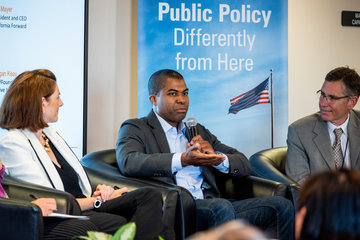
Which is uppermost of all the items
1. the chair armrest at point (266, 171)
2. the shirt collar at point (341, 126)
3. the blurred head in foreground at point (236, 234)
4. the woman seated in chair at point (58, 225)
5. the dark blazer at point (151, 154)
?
the shirt collar at point (341, 126)

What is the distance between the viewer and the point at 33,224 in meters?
2.44

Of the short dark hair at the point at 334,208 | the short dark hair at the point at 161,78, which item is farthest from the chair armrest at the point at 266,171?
the short dark hair at the point at 334,208

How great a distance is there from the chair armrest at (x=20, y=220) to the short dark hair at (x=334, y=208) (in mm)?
1774

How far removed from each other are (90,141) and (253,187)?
6.14ft

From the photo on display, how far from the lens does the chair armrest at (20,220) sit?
2436mm

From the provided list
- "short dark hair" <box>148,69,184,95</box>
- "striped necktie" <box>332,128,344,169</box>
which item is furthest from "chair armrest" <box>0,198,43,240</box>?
"striped necktie" <box>332,128,344,169</box>

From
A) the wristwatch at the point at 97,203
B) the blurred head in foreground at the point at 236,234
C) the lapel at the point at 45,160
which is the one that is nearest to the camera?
the blurred head in foreground at the point at 236,234

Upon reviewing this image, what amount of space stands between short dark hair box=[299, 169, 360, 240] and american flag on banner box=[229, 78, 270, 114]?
4.06 meters

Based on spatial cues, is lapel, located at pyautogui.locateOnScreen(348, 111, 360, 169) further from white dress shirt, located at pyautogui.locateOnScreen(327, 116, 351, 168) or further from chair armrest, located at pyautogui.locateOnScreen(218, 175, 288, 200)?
chair armrest, located at pyautogui.locateOnScreen(218, 175, 288, 200)

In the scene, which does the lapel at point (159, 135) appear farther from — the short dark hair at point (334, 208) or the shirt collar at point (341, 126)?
the short dark hair at point (334, 208)

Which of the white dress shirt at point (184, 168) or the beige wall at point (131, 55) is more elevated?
the beige wall at point (131, 55)

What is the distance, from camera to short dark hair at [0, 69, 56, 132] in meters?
3.06

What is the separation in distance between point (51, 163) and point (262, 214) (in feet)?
4.56

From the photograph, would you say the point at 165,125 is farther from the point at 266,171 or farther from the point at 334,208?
the point at 334,208
